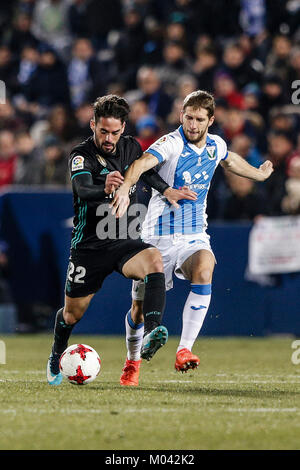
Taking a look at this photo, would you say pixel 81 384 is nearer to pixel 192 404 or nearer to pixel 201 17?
pixel 192 404

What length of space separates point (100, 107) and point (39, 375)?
2421 millimetres

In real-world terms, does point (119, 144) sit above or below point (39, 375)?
above

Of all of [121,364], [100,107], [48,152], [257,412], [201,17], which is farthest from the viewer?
[201,17]

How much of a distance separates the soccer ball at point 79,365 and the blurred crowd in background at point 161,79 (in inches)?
203

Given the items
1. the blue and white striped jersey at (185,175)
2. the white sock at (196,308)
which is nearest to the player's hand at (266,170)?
the blue and white striped jersey at (185,175)

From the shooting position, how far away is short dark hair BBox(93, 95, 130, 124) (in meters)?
6.82

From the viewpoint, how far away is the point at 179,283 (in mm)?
11469

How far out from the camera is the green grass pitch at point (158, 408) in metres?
4.75

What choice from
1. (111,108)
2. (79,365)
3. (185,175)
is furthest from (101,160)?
(79,365)

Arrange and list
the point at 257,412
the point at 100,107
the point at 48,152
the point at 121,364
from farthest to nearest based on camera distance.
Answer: the point at 48,152, the point at 121,364, the point at 100,107, the point at 257,412

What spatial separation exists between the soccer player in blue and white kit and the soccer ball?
0.41 metres

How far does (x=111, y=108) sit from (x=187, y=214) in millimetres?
1256

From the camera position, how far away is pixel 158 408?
5746 millimetres

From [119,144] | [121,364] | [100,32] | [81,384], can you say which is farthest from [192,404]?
[100,32]
